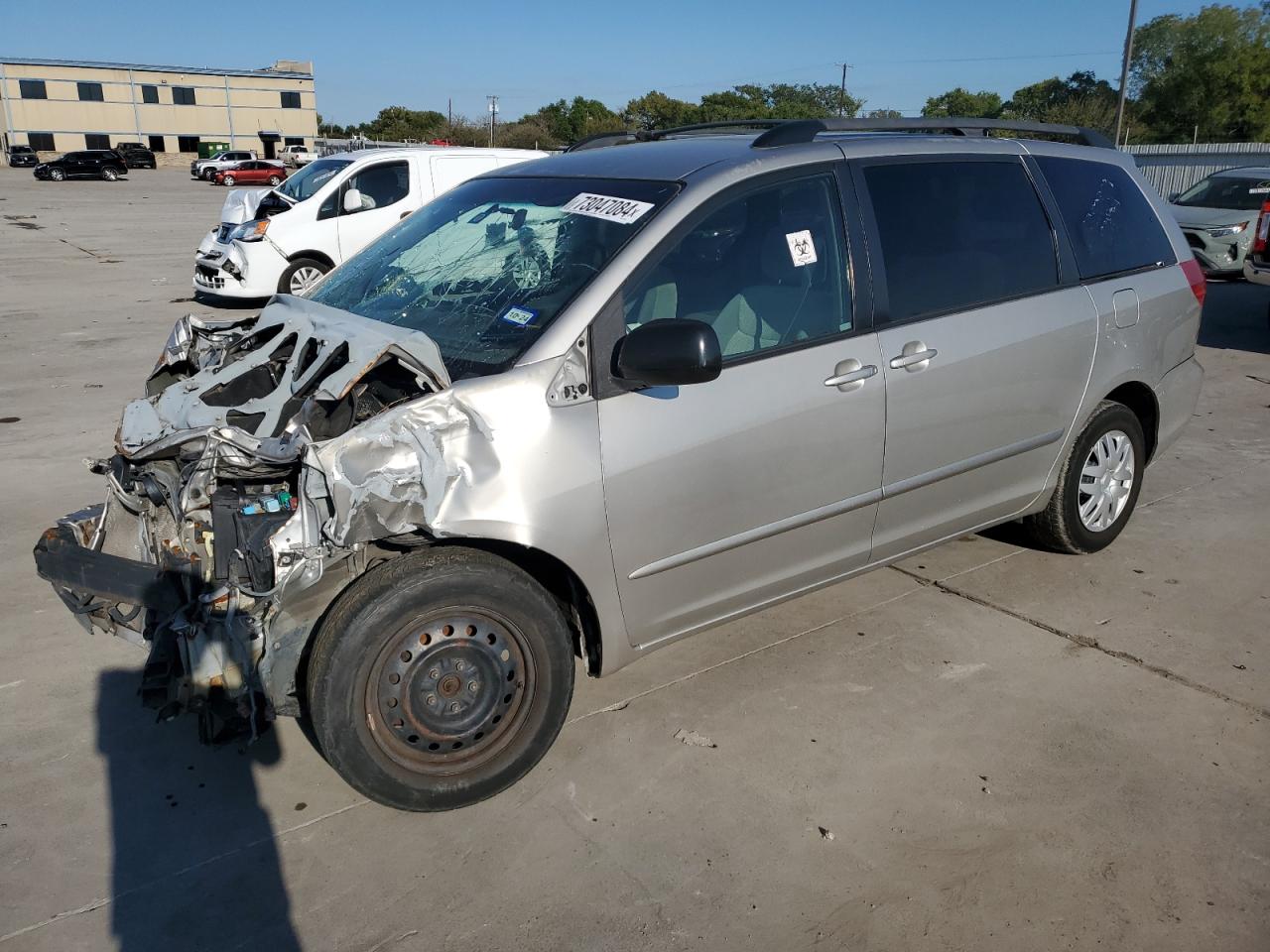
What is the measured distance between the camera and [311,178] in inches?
500

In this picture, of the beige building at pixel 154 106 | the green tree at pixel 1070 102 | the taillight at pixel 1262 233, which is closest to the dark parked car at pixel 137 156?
the beige building at pixel 154 106

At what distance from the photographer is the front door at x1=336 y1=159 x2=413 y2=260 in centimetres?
1222

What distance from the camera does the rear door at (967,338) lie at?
3729mm

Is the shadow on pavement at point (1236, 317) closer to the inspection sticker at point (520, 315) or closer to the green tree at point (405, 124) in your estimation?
the inspection sticker at point (520, 315)

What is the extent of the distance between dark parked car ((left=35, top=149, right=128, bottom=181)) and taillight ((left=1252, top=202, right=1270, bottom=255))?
48031mm

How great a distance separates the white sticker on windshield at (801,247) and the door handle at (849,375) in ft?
1.24

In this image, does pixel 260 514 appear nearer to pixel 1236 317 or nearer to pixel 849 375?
pixel 849 375

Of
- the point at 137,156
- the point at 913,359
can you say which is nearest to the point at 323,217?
the point at 913,359

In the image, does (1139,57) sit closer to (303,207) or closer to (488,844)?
(303,207)

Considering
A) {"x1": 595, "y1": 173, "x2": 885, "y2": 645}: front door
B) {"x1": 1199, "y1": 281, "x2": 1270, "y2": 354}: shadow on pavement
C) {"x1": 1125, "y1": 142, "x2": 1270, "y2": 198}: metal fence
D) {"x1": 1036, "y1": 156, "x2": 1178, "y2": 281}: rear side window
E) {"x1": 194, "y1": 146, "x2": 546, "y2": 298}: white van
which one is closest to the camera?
{"x1": 595, "y1": 173, "x2": 885, "y2": 645}: front door

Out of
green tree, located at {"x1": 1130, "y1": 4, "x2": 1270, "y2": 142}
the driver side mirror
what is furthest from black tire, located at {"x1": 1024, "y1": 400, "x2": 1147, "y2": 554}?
green tree, located at {"x1": 1130, "y1": 4, "x2": 1270, "y2": 142}

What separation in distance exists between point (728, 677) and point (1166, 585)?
2.27m

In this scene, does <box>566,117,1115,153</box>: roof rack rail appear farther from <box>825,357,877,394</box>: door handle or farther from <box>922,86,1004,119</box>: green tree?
<box>922,86,1004,119</box>: green tree

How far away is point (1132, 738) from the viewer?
137 inches
